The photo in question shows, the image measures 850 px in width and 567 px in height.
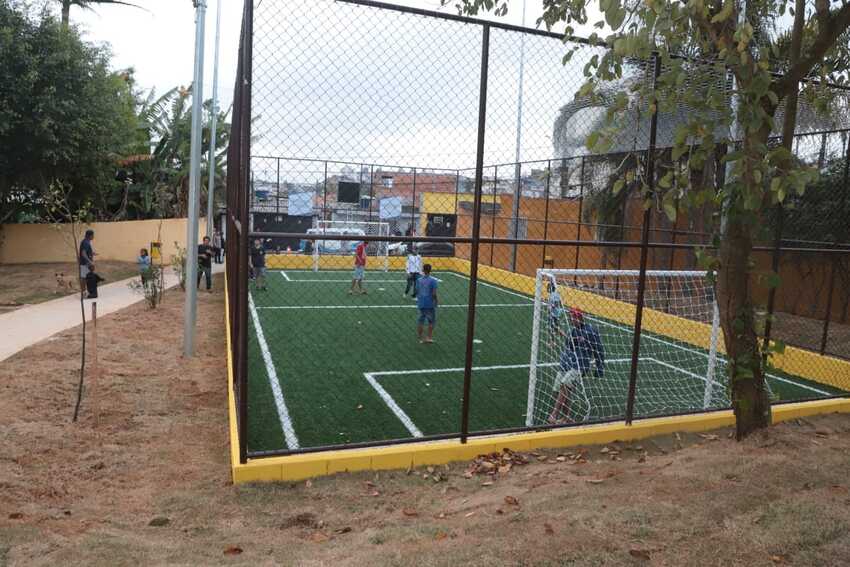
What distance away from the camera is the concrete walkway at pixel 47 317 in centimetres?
1052

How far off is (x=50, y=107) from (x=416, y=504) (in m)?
18.4

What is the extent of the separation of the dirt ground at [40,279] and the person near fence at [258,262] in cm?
453

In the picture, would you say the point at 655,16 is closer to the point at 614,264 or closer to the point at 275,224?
the point at 614,264

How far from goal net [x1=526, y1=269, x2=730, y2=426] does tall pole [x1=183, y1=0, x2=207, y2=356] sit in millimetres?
5117

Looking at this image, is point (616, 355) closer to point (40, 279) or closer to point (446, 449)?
point (446, 449)

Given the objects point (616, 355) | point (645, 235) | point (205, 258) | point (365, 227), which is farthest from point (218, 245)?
point (645, 235)

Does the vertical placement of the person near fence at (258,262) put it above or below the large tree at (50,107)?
below

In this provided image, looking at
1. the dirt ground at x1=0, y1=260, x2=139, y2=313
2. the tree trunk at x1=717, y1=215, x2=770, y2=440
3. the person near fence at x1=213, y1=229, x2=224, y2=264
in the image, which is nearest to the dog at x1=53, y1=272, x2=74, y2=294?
the dirt ground at x1=0, y1=260, x2=139, y2=313

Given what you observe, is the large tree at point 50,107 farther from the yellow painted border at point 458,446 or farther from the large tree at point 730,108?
the large tree at point 730,108

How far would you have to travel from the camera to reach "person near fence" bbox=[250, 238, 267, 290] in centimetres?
1794

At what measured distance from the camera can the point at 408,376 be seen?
372 inches

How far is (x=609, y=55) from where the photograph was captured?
4.22 m

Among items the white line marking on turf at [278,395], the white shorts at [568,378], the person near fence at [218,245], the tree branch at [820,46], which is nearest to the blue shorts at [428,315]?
the white line marking on turf at [278,395]

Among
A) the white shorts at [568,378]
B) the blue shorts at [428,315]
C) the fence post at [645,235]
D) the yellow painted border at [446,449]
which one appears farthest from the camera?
the blue shorts at [428,315]
